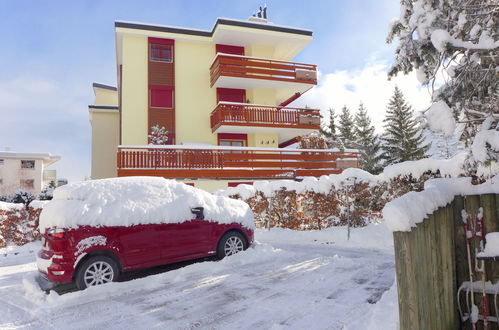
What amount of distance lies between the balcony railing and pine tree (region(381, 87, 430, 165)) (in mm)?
13868

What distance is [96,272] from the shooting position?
5832 mm

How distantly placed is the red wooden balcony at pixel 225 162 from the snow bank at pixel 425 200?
1300cm

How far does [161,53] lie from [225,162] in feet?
29.6

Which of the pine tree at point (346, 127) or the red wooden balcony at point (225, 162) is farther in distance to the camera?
the pine tree at point (346, 127)

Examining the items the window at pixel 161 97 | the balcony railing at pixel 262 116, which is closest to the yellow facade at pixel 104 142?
the window at pixel 161 97

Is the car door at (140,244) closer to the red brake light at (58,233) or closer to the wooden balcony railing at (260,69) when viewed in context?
the red brake light at (58,233)

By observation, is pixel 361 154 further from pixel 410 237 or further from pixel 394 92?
pixel 410 237

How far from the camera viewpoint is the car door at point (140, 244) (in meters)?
6.12

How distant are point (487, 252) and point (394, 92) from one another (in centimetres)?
3548

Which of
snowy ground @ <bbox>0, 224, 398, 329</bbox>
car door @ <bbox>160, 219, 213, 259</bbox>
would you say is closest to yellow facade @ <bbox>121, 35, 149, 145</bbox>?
snowy ground @ <bbox>0, 224, 398, 329</bbox>

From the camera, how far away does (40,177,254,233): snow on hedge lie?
584 cm

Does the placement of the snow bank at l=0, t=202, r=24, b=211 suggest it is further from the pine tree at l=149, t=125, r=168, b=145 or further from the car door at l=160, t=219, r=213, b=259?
the car door at l=160, t=219, r=213, b=259

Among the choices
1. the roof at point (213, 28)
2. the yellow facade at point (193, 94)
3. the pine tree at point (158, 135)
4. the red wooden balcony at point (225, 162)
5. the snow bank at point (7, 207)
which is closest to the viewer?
the snow bank at point (7, 207)

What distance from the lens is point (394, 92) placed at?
35.2 meters
